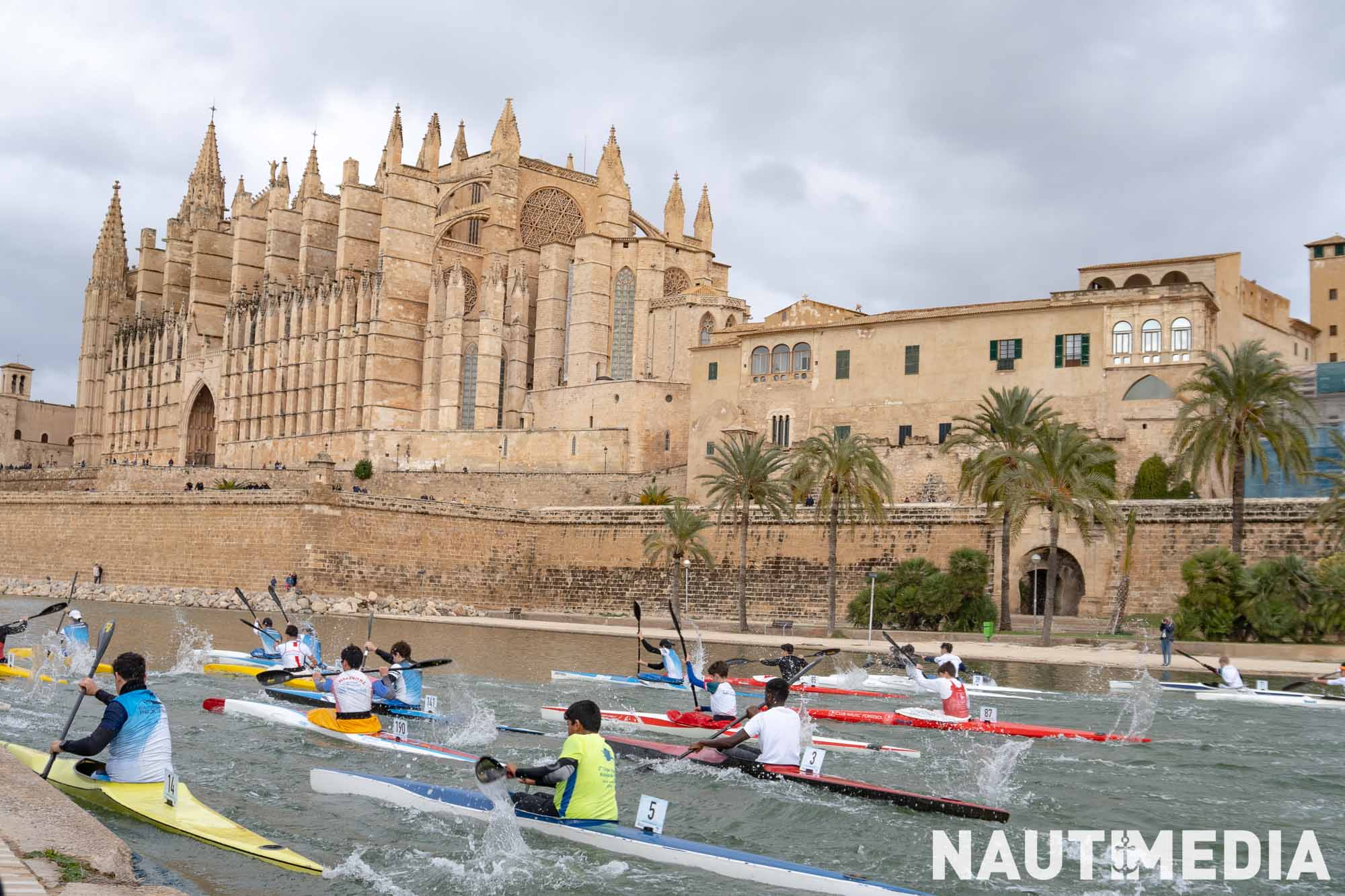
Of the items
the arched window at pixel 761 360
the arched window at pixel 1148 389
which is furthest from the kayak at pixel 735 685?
the arched window at pixel 761 360

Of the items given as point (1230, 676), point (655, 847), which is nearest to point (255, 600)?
point (1230, 676)

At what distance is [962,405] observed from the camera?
162ft

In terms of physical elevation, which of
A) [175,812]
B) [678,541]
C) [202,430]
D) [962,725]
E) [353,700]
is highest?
[202,430]

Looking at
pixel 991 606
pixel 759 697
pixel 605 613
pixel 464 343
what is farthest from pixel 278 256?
pixel 759 697

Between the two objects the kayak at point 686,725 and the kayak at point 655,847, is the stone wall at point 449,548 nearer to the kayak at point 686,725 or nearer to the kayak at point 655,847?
the kayak at point 686,725

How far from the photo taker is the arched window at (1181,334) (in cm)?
4466

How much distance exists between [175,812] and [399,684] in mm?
7573

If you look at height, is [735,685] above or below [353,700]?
below

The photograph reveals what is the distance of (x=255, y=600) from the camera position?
1918 inches

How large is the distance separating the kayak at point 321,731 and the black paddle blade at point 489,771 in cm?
401

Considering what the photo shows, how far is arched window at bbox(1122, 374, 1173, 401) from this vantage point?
1763 inches

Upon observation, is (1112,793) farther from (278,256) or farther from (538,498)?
(278,256)

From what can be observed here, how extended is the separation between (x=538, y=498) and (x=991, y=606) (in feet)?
84.1

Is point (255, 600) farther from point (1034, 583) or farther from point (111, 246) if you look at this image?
point (111, 246)
